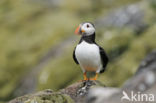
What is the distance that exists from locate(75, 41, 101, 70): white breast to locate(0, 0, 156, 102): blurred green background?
7.02 metres

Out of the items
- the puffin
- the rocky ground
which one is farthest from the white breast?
the rocky ground

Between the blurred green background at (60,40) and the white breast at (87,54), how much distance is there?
23.0 feet

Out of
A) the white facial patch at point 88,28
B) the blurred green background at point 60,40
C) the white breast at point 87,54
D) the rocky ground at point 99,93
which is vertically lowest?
the rocky ground at point 99,93

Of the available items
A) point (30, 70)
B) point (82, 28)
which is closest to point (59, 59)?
point (30, 70)

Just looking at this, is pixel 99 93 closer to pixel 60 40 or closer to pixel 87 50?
pixel 87 50

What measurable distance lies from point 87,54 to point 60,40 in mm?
16666

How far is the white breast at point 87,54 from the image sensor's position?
1169 cm

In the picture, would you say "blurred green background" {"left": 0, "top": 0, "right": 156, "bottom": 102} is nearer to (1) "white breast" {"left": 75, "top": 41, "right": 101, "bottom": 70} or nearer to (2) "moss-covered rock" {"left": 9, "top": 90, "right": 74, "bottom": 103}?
(1) "white breast" {"left": 75, "top": 41, "right": 101, "bottom": 70}

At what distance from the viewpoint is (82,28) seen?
38.8ft

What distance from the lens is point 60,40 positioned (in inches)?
1113

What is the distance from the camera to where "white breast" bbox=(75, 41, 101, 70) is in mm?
11688

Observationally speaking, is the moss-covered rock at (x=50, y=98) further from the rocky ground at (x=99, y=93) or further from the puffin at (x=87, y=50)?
the puffin at (x=87, y=50)

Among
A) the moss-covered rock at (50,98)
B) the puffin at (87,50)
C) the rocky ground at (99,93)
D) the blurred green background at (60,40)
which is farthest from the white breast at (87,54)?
the blurred green background at (60,40)

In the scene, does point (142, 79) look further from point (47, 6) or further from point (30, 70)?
point (47, 6)
